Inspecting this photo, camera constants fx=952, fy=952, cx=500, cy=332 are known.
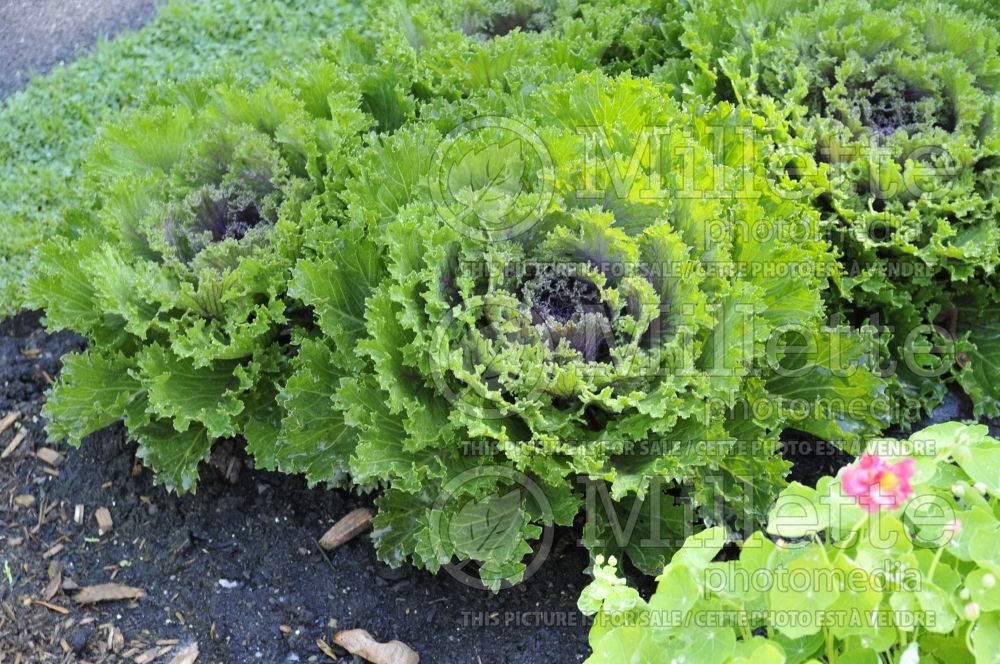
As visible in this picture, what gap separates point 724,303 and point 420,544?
127cm

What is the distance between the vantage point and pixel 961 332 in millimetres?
3936

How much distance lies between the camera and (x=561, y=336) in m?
3.02

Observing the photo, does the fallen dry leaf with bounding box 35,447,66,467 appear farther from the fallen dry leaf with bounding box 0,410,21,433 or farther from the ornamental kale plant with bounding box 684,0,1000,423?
the ornamental kale plant with bounding box 684,0,1000,423

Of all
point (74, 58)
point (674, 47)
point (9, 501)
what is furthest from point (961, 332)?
point (74, 58)

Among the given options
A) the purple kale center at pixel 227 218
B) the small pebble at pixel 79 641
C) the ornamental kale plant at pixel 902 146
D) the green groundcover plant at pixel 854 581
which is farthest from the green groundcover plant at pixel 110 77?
the green groundcover plant at pixel 854 581

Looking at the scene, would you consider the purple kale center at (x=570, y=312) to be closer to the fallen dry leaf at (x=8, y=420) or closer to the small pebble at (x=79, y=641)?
the small pebble at (x=79, y=641)

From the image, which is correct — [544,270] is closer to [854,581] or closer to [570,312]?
[570,312]

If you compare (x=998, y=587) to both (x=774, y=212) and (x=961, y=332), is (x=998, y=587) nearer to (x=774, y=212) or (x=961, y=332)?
(x=774, y=212)

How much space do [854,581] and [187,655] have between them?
7.45 ft

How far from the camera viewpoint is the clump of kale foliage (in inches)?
118

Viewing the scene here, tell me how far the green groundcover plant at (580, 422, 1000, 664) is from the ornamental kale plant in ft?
5.20

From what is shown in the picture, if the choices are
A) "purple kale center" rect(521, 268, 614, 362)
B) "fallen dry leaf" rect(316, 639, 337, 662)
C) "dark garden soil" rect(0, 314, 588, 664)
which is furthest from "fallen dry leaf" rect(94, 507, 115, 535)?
"purple kale center" rect(521, 268, 614, 362)

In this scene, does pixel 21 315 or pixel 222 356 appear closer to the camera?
pixel 222 356

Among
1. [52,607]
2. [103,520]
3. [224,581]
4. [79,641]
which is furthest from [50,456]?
[224,581]
